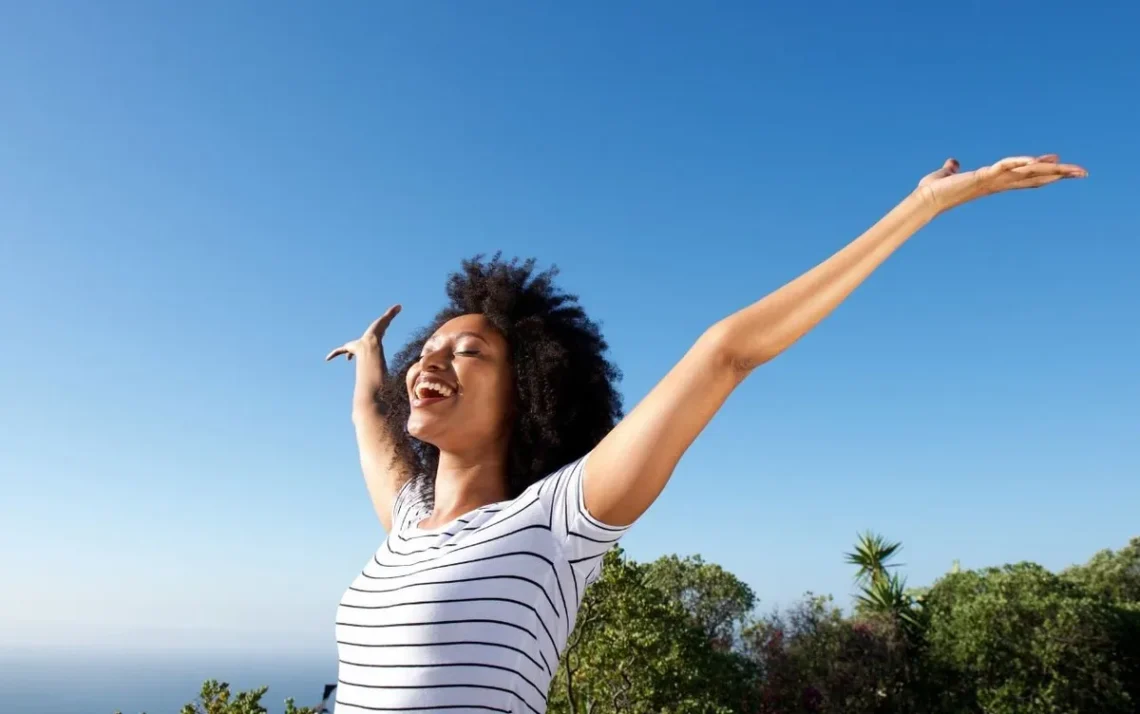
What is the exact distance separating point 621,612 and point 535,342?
11.0 meters

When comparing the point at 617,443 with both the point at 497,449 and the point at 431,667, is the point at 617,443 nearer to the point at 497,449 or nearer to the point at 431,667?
the point at 431,667

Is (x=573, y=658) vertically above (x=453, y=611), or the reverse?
(x=573, y=658)

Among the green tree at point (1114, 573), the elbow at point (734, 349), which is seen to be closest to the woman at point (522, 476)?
the elbow at point (734, 349)

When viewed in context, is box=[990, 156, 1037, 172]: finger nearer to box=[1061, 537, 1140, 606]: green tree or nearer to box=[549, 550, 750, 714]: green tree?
box=[549, 550, 750, 714]: green tree

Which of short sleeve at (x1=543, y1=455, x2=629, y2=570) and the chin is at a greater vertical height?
the chin

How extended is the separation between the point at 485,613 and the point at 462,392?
0.64 metres

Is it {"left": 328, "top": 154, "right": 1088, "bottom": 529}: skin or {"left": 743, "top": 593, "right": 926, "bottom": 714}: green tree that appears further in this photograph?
{"left": 743, "top": 593, "right": 926, "bottom": 714}: green tree

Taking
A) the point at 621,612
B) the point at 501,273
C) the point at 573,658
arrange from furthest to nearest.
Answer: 1. the point at 573,658
2. the point at 621,612
3. the point at 501,273

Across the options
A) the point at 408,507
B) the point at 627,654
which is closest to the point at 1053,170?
the point at 408,507

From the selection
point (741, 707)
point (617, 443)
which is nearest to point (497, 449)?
point (617, 443)

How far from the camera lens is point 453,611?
5.28 feet

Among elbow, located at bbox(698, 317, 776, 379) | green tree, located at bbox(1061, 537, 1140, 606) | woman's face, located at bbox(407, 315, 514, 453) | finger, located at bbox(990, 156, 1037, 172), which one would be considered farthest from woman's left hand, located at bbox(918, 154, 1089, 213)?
green tree, located at bbox(1061, 537, 1140, 606)

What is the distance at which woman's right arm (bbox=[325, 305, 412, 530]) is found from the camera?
2559 millimetres

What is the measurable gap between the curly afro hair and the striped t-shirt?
15.2 inches
